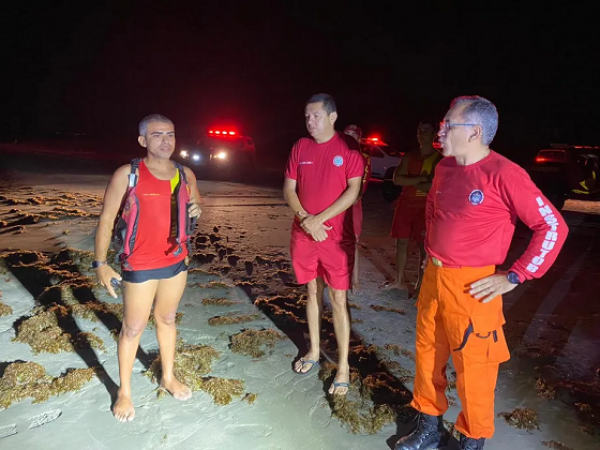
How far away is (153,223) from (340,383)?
1.86m

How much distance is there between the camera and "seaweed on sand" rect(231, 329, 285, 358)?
3.97 m

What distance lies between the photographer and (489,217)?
2383mm

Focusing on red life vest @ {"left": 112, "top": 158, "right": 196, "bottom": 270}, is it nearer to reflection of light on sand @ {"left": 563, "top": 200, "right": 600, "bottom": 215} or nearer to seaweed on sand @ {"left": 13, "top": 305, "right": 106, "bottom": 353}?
seaweed on sand @ {"left": 13, "top": 305, "right": 106, "bottom": 353}

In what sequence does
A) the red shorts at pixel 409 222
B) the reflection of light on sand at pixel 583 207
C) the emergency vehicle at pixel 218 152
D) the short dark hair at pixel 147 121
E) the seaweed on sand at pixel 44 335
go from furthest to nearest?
the emergency vehicle at pixel 218 152, the reflection of light on sand at pixel 583 207, the red shorts at pixel 409 222, the seaweed on sand at pixel 44 335, the short dark hair at pixel 147 121

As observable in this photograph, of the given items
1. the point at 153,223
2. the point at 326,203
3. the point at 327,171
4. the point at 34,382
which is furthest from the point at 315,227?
the point at 34,382

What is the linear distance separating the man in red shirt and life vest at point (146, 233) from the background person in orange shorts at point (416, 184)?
9.55 feet

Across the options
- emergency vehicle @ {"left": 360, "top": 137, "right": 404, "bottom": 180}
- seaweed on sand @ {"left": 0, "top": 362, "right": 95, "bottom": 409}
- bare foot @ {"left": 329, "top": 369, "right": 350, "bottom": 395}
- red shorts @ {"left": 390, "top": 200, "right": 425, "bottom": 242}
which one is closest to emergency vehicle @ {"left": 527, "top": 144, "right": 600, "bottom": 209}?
emergency vehicle @ {"left": 360, "top": 137, "right": 404, "bottom": 180}

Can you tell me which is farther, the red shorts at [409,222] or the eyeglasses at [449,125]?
the red shorts at [409,222]

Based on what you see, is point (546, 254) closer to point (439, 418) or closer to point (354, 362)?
point (439, 418)

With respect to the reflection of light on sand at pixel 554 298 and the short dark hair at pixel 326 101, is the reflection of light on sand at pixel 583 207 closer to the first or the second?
the reflection of light on sand at pixel 554 298

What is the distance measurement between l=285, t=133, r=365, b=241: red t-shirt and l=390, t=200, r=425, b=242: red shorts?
206cm

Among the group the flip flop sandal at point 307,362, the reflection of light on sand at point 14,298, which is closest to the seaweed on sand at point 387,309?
the flip flop sandal at point 307,362

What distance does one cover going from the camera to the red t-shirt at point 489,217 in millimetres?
2199

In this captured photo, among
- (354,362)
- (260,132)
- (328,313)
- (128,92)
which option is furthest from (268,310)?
(128,92)
